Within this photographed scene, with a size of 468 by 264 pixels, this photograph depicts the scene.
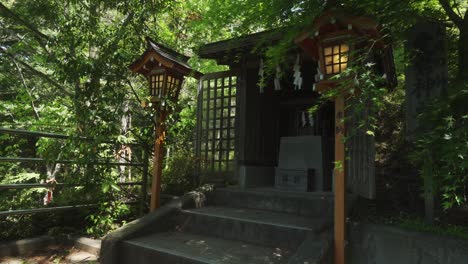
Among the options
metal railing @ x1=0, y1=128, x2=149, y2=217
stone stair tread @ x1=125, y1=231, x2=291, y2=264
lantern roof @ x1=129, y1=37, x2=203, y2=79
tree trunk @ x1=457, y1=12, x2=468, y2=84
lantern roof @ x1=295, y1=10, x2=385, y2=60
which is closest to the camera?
lantern roof @ x1=295, y1=10, x2=385, y2=60

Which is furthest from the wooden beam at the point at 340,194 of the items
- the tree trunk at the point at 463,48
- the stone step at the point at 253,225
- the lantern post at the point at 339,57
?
the tree trunk at the point at 463,48

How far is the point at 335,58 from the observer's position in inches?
138

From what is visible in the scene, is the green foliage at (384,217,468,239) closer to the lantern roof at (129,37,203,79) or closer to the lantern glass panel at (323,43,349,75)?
the lantern glass panel at (323,43,349,75)

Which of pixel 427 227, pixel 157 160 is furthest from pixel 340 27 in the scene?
pixel 157 160

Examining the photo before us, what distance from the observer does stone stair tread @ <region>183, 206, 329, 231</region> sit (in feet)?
13.0

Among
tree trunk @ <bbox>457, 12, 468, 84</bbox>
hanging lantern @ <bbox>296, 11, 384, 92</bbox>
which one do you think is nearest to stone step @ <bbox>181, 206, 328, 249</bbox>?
hanging lantern @ <bbox>296, 11, 384, 92</bbox>

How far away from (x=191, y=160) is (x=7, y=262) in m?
3.45

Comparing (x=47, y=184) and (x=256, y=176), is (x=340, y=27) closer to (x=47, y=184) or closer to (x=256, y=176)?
(x=256, y=176)

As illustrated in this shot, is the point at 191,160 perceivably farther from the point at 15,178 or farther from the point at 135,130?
the point at 15,178

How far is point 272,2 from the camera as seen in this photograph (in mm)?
4508

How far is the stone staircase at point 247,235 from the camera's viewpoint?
3.57 meters

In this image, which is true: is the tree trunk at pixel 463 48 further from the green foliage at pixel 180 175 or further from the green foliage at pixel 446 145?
the green foliage at pixel 180 175

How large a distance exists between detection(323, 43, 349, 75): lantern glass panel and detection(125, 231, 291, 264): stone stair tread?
2.30 m

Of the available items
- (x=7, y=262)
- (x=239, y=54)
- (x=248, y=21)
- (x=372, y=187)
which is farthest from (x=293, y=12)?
(x=7, y=262)
